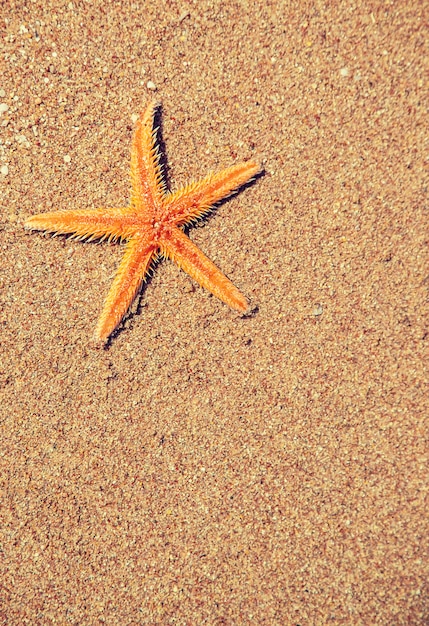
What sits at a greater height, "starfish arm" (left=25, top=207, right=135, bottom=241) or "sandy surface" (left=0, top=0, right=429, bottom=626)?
A: "starfish arm" (left=25, top=207, right=135, bottom=241)

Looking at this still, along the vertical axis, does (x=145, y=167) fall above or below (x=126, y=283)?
above

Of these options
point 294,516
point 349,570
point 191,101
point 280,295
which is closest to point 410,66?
point 191,101

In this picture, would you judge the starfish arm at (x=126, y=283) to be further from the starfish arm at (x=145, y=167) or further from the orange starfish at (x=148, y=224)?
the starfish arm at (x=145, y=167)

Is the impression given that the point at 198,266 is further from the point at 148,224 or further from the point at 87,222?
the point at 87,222

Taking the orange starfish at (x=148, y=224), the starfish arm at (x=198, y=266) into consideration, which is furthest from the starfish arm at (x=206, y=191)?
the starfish arm at (x=198, y=266)

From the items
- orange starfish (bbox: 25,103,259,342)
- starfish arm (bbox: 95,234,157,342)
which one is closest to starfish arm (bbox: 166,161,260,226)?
orange starfish (bbox: 25,103,259,342)

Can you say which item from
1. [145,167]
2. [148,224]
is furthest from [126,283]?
[145,167]

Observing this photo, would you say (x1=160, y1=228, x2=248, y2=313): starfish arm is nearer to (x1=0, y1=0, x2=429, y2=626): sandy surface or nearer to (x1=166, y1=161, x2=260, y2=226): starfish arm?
(x1=166, y1=161, x2=260, y2=226): starfish arm
